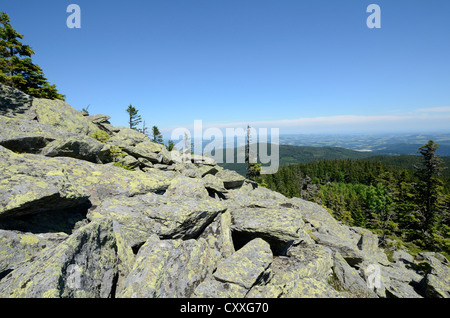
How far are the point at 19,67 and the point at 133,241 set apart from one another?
1091 inches

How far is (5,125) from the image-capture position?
10703 mm

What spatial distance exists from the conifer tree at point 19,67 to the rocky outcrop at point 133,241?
1616 cm

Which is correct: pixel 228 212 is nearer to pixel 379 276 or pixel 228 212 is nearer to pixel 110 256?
pixel 110 256

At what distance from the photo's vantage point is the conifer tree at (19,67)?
21258mm

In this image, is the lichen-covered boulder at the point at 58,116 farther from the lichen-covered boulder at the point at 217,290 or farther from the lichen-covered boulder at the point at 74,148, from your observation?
the lichen-covered boulder at the point at 217,290

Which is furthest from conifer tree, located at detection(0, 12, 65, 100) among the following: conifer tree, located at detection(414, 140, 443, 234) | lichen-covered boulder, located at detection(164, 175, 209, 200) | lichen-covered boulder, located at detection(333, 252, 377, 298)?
conifer tree, located at detection(414, 140, 443, 234)

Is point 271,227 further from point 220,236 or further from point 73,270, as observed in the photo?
point 73,270

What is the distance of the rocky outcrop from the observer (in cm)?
526

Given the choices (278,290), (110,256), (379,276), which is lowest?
(379,276)

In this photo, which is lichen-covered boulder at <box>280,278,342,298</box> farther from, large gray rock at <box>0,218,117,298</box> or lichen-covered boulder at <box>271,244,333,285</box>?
large gray rock at <box>0,218,117,298</box>

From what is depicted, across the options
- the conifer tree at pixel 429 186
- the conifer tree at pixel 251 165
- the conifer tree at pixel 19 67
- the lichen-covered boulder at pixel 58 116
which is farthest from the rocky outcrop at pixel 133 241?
the conifer tree at pixel 251 165

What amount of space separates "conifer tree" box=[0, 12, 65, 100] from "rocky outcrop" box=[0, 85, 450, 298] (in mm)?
16163
